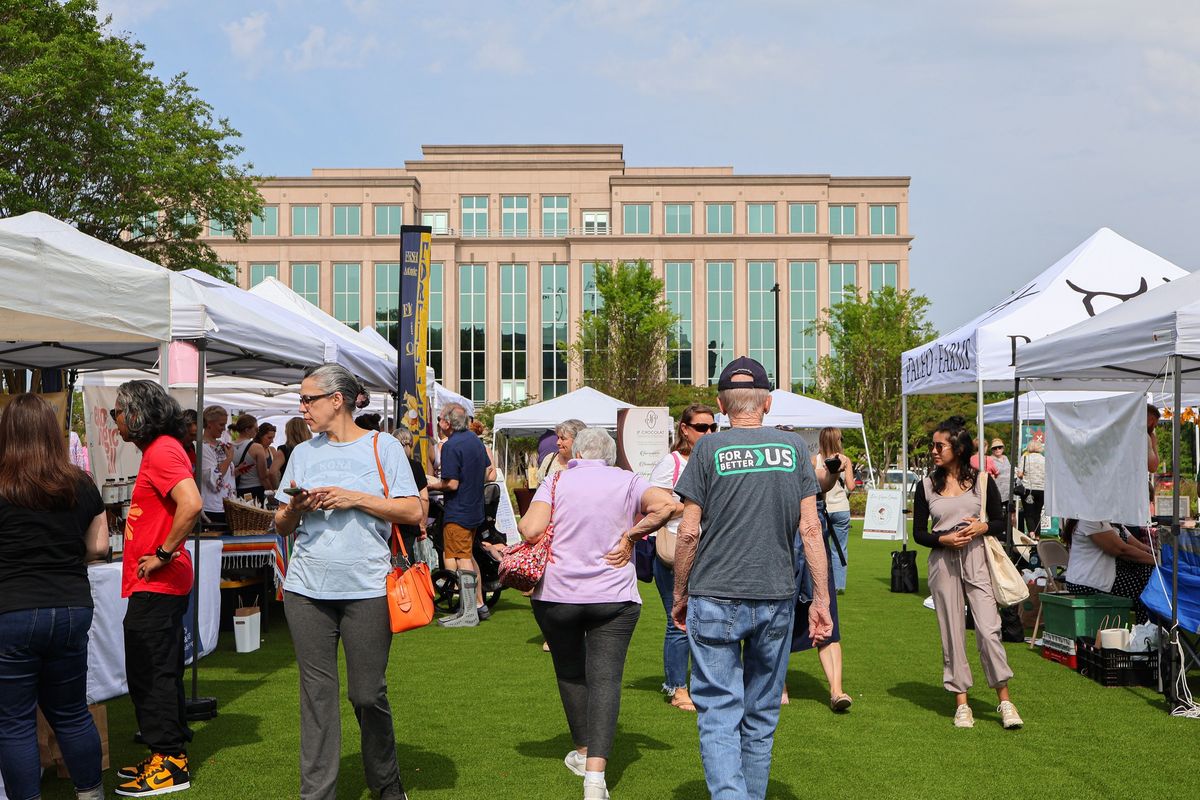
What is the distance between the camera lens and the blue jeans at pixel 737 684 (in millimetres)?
4363

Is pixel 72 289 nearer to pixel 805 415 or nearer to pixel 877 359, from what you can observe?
pixel 805 415

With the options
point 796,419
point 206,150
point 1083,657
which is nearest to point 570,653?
point 1083,657

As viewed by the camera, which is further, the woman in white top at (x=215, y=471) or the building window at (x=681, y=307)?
the building window at (x=681, y=307)

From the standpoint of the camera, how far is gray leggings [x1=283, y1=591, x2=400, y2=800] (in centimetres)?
479

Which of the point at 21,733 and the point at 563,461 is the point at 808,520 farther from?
the point at 563,461

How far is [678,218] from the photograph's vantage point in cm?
7506

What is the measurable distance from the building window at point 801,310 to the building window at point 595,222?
12294 mm

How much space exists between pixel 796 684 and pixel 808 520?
4388mm

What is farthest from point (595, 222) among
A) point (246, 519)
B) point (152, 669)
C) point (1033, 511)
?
point (152, 669)

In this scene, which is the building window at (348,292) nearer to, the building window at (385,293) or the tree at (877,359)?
the building window at (385,293)

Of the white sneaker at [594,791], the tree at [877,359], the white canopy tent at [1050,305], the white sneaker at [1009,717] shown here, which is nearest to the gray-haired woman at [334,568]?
the white sneaker at [594,791]

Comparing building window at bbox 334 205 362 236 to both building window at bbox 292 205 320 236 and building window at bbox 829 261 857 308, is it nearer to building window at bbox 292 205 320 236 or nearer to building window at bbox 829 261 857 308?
building window at bbox 292 205 320 236

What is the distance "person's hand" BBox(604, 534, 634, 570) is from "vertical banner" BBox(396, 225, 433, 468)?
748 cm

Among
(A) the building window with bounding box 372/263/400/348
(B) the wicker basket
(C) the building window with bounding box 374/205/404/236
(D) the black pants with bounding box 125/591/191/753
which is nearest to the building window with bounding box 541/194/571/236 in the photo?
(C) the building window with bounding box 374/205/404/236
